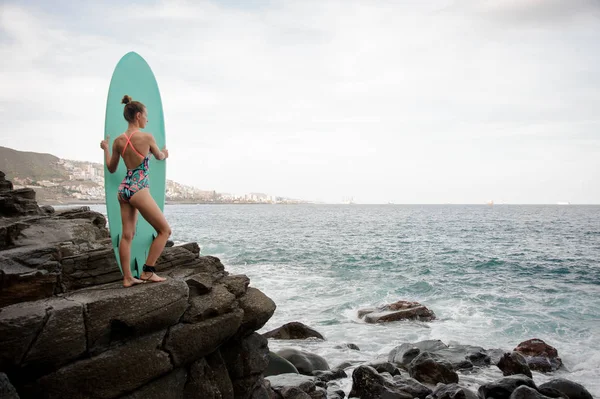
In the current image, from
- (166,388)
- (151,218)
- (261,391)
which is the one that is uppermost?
(151,218)

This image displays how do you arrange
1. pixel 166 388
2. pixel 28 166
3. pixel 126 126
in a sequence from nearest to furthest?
pixel 166 388, pixel 126 126, pixel 28 166

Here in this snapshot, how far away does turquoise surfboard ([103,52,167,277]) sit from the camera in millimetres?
5930

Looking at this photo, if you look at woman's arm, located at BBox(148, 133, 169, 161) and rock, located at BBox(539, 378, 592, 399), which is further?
rock, located at BBox(539, 378, 592, 399)

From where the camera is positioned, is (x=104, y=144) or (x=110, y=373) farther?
(x=104, y=144)

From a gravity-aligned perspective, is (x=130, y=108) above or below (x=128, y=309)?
above

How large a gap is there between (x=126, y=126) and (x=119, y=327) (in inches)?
112

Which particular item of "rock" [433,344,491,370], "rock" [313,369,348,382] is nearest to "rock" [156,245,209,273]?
"rock" [313,369,348,382]

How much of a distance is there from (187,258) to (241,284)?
104 cm

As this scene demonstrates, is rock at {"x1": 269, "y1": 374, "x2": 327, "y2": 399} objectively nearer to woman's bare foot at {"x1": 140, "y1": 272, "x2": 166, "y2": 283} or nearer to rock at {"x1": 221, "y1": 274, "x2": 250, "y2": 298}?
rock at {"x1": 221, "y1": 274, "x2": 250, "y2": 298}

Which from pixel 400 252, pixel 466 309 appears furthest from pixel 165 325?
pixel 400 252

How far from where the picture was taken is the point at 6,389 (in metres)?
3.90

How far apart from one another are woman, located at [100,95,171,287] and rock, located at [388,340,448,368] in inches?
293

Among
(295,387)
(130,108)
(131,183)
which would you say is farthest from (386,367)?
(130,108)

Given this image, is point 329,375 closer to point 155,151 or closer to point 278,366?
point 278,366
